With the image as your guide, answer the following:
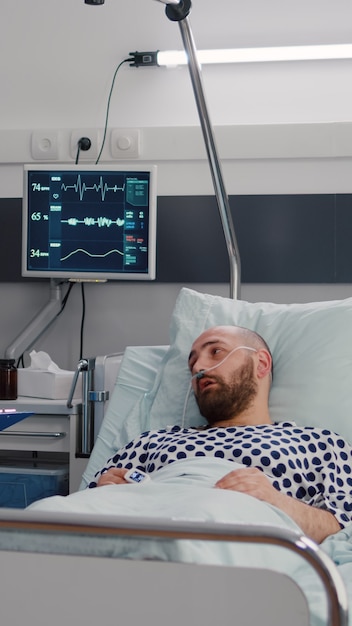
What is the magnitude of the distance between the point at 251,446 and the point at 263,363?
0.35 metres

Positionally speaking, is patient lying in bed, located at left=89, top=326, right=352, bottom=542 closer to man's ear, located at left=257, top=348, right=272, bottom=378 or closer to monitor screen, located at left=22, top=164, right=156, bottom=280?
man's ear, located at left=257, top=348, right=272, bottom=378

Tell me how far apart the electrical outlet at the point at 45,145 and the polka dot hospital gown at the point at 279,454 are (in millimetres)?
1464

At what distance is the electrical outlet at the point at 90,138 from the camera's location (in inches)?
119

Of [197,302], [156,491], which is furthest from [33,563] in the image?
[197,302]

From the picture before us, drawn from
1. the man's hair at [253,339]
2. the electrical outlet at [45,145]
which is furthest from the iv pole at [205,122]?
the electrical outlet at [45,145]

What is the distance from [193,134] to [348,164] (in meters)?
0.54

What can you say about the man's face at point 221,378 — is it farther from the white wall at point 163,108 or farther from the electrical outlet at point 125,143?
the electrical outlet at point 125,143

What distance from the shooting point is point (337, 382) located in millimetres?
2031

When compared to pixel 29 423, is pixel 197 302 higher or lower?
higher

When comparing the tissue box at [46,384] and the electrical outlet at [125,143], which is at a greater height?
the electrical outlet at [125,143]

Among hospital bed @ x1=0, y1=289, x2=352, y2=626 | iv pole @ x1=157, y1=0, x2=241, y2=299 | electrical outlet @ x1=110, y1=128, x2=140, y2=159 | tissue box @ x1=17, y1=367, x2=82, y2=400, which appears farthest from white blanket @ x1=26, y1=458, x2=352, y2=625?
electrical outlet @ x1=110, y1=128, x2=140, y2=159

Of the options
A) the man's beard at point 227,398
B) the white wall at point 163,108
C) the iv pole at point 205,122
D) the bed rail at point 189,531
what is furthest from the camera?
the white wall at point 163,108

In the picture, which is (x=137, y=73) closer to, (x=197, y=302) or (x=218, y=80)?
(x=218, y=80)

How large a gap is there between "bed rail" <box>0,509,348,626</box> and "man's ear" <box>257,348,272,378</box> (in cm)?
129
